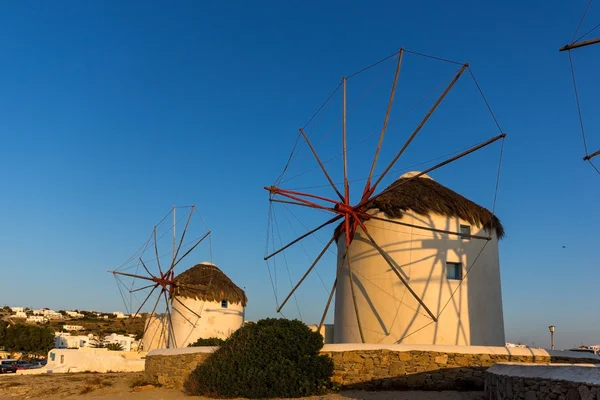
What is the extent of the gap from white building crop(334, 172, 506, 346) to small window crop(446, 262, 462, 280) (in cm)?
2

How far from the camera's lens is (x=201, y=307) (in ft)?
108

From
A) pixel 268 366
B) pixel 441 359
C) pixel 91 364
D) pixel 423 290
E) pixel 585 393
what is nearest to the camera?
pixel 585 393

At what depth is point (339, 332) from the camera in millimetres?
18609

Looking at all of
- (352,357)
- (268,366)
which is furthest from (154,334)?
(352,357)

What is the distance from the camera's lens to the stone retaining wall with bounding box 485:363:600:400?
6297mm

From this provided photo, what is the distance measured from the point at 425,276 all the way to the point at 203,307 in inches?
780

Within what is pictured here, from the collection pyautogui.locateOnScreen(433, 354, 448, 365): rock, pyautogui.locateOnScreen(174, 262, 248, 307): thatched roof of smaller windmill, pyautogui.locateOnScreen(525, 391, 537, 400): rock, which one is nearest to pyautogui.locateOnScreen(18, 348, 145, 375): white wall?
pyautogui.locateOnScreen(174, 262, 248, 307): thatched roof of smaller windmill

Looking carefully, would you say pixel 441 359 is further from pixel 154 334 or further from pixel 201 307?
pixel 154 334

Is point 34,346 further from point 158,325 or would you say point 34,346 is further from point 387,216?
point 387,216

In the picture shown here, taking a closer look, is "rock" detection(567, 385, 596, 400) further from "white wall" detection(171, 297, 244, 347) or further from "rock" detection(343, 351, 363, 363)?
"white wall" detection(171, 297, 244, 347)

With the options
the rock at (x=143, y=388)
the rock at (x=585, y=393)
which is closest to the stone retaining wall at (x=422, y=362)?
the rock at (x=585, y=393)

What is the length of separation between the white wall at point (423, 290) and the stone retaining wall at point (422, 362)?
14.2ft

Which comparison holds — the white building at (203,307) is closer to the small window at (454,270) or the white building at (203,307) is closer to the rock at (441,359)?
the small window at (454,270)

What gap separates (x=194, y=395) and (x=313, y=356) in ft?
11.4
